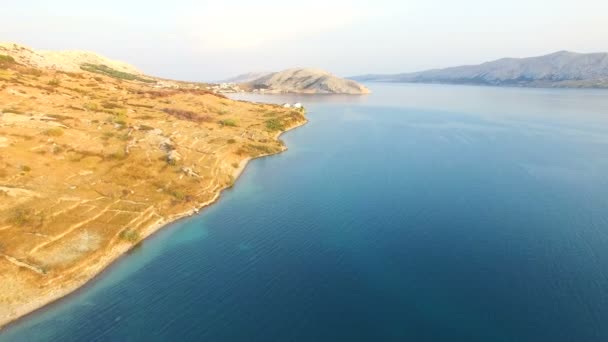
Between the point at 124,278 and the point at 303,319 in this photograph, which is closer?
the point at 303,319

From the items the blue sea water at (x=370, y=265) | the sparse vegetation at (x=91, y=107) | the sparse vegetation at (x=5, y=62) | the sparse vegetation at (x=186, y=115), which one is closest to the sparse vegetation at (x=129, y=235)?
the blue sea water at (x=370, y=265)

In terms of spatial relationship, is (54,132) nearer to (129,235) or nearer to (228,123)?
(129,235)

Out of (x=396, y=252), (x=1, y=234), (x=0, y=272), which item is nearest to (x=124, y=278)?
(x=0, y=272)

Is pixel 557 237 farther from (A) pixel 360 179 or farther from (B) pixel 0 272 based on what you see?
(B) pixel 0 272

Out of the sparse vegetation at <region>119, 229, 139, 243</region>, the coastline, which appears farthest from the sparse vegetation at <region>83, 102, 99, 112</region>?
the sparse vegetation at <region>119, 229, 139, 243</region>

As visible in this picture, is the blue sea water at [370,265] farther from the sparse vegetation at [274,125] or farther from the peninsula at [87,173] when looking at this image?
the sparse vegetation at [274,125]
